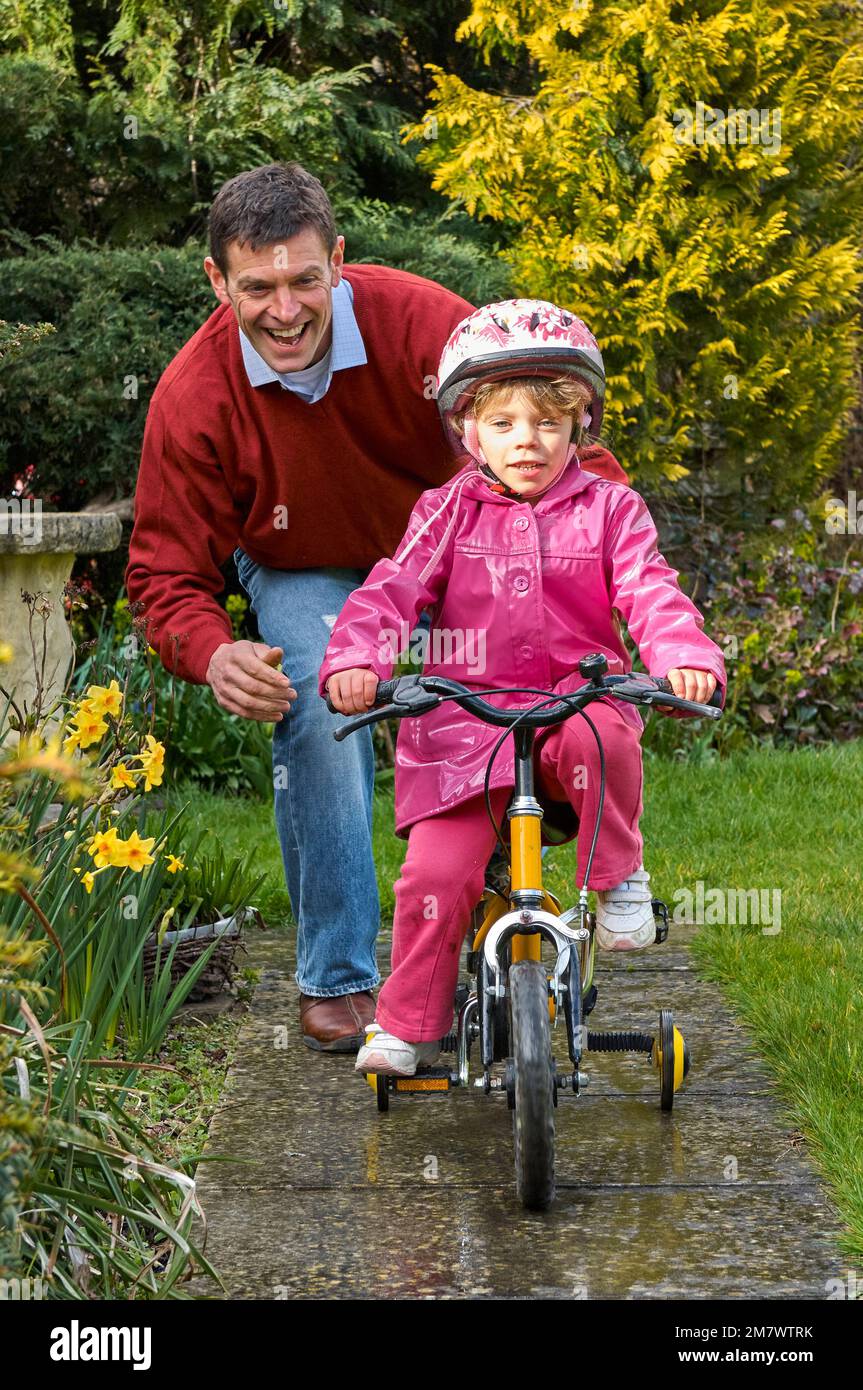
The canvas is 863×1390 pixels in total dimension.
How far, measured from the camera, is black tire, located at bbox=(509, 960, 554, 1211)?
2449 millimetres

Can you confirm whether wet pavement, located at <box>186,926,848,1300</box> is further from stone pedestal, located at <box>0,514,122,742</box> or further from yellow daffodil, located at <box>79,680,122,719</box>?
stone pedestal, located at <box>0,514,122,742</box>

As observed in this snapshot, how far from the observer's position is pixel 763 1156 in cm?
278

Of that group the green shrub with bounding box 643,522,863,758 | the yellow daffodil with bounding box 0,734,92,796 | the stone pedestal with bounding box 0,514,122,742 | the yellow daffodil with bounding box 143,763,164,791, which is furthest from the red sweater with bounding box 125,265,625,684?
the green shrub with bounding box 643,522,863,758

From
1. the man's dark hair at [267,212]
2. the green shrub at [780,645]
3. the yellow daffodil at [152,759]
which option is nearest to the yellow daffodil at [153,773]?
the yellow daffodil at [152,759]

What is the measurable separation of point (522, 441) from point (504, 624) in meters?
0.34

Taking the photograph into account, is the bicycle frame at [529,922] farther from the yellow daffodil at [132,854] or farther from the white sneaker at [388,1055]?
the yellow daffodil at [132,854]

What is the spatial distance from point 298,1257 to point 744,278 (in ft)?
17.9

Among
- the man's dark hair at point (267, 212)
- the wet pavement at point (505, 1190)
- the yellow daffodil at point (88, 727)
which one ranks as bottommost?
the wet pavement at point (505, 1190)

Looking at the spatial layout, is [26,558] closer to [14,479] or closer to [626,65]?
[14,479]

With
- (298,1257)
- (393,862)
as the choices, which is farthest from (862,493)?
(298,1257)

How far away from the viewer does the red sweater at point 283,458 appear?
3.56 meters

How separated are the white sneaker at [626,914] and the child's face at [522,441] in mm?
757
